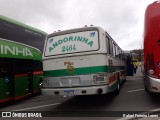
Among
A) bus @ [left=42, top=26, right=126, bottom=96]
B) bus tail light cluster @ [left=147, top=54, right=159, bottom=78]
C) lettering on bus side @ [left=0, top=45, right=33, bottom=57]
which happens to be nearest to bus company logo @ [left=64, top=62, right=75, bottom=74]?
bus @ [left=42, top=26, right=126, bottom=96]

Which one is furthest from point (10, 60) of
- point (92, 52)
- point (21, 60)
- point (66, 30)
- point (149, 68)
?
point (149, 68)

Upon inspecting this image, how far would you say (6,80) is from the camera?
11.3 meters

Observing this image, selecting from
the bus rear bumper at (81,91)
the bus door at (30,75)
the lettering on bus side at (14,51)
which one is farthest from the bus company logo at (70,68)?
the bus door at (30,75)

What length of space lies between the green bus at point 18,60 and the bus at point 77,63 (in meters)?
2.42

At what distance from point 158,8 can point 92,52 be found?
2.85 metres

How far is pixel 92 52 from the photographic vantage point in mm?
8922

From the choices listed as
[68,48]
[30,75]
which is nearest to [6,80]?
[30,75]

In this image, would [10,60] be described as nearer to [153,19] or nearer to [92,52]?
[92,52]

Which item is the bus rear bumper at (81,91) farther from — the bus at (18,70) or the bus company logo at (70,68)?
the bus at (18,70)

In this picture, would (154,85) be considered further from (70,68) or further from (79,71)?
(70,68)

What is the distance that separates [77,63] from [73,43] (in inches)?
30.7

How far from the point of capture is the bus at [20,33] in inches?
456

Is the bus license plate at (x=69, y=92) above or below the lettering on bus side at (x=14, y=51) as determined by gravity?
below

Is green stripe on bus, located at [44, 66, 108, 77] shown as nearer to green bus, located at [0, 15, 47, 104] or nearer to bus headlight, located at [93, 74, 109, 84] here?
bus headlight, located at [93, 74, 109, 84]
